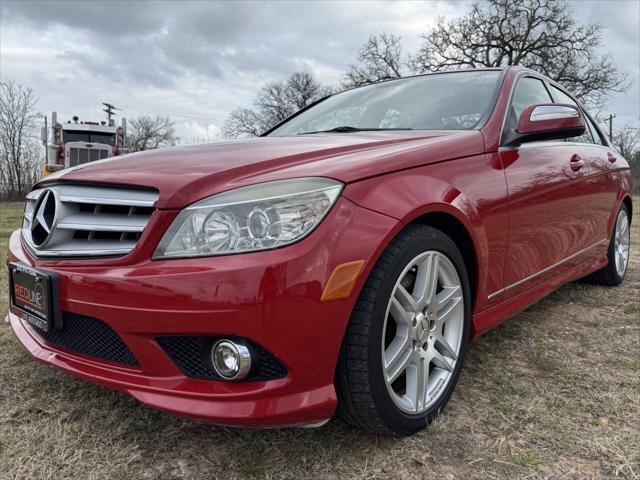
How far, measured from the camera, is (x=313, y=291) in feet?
4.80

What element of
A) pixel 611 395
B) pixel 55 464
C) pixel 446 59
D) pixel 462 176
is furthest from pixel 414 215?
pixel 446 59

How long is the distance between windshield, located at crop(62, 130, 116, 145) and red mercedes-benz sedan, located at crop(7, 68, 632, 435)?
14994mm

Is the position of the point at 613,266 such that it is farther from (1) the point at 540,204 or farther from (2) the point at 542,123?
(2) the point at 542,123

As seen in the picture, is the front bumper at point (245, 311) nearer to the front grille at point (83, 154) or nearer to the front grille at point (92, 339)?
the front grille at point (92, 339)

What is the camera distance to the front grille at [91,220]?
161cm

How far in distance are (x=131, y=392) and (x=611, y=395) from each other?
6.26 ft

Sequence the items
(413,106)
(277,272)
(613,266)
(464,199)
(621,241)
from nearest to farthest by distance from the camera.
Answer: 1. (277,272)
2. (464,199)
3. (413,106)
4. (613,266)
5. (621,241)

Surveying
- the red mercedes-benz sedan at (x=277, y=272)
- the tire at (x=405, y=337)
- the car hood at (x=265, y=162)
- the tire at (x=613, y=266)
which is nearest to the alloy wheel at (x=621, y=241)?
the tire at (x=613, y=266)

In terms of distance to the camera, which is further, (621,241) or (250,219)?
(621,241)

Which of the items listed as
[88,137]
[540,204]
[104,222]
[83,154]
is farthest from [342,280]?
[88,137]

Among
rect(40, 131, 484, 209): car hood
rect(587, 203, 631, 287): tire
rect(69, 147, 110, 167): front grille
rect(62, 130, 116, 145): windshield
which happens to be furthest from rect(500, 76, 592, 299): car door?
rect(62, 130, 116, 145): windshield

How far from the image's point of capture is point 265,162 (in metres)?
1.72

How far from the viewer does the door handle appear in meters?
2.90

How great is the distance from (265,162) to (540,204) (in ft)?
4.85
